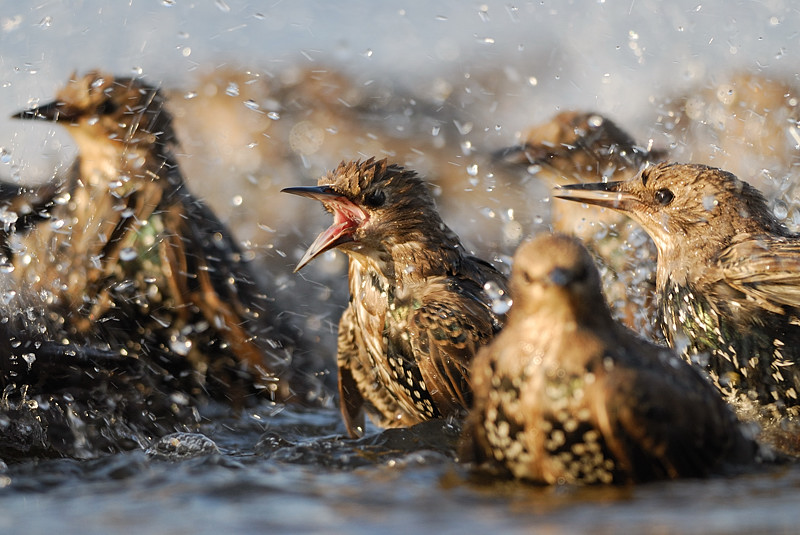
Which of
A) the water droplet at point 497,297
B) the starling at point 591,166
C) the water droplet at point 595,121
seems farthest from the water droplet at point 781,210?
the water droplet at point 497,297

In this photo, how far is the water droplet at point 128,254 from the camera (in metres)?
5.43

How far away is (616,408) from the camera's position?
258 cm

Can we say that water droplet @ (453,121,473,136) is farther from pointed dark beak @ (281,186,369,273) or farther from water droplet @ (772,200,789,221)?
pointed dark beak @ (281,186,369,273)

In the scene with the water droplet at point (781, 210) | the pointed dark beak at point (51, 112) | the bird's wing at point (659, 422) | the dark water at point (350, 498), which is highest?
the pointed dark beak at point (51, 112)

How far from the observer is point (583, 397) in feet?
8.59

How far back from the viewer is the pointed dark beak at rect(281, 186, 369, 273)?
4.37 m

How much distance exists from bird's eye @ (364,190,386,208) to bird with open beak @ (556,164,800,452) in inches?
46.8

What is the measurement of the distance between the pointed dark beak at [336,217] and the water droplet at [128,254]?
4.69 ft

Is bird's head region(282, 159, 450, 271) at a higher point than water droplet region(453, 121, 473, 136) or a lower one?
lower

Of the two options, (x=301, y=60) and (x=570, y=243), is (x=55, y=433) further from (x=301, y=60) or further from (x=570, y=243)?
(x=301, y=60)

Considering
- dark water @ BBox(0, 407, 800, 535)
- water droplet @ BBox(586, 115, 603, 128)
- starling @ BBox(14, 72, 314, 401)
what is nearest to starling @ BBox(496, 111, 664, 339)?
water droplet @ BBox(586, 115, 603, 128)

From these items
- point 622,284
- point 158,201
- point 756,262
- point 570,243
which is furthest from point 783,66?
point 570,243

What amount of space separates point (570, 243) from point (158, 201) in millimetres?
3438

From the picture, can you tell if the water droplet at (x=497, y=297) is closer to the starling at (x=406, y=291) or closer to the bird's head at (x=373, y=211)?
the starling at (x=406, y=291)
